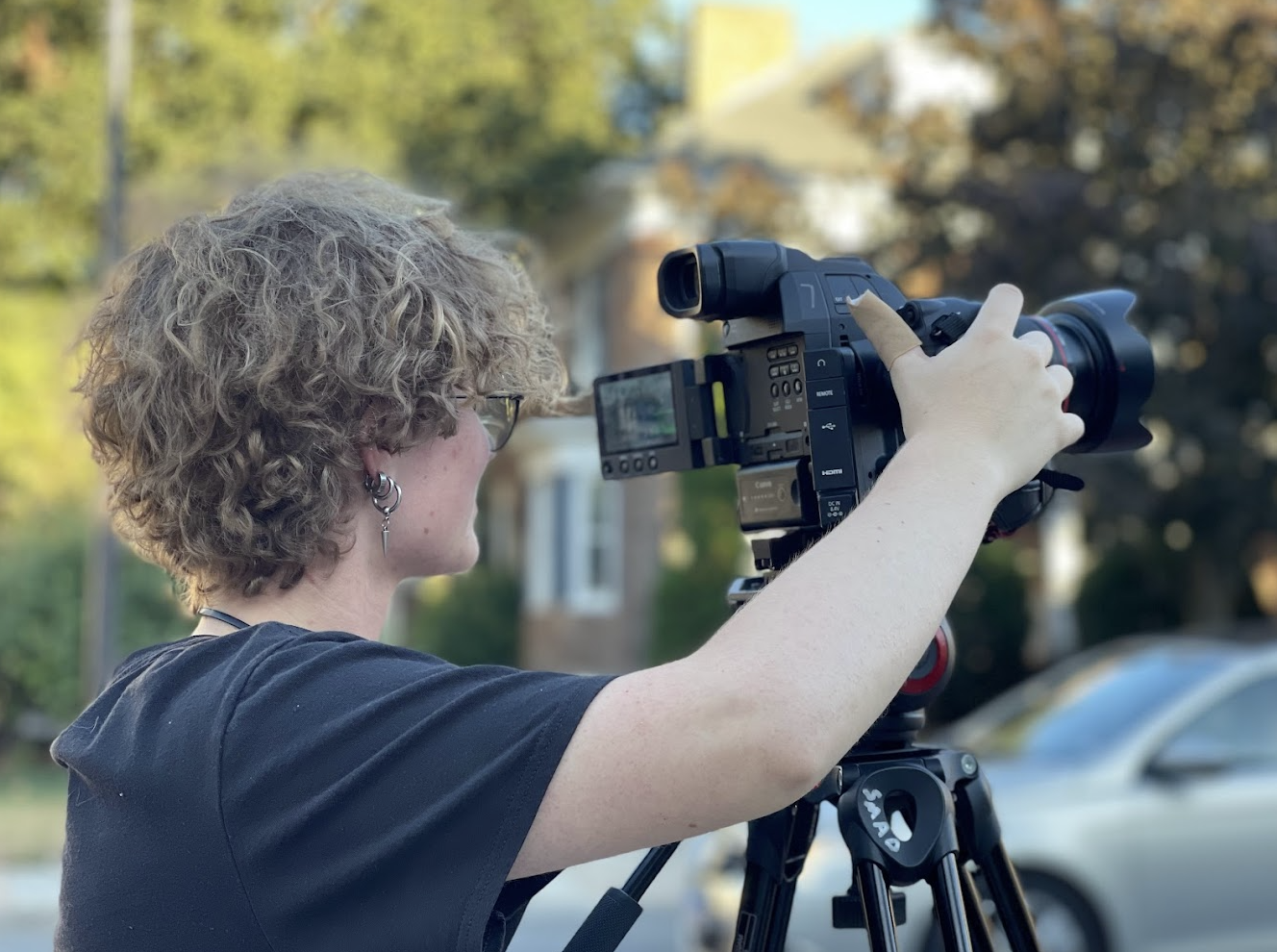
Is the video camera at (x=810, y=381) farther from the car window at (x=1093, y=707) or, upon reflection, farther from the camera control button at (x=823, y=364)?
the car window at (x=1093, y=707)

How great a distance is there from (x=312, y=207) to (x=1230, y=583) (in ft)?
42.5

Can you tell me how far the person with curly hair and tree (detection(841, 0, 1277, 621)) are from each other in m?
10.1

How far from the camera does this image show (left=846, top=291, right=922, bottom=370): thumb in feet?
4.77

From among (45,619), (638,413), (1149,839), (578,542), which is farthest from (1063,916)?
(578,542)

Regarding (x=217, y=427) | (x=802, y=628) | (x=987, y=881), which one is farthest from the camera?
(x=987, y=881)

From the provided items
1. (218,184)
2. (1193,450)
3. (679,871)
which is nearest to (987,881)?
(679,871)

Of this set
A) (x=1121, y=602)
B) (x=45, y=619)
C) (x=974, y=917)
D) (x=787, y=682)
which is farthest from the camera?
(x=45, y=619)

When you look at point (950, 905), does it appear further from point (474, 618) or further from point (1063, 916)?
point (474, 618)

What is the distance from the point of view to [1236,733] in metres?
6.20

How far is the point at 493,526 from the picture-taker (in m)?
24.6

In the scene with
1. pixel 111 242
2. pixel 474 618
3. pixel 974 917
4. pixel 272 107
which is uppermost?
pixel 272 107

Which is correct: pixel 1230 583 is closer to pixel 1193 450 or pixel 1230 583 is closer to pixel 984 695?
pixel 1193 450

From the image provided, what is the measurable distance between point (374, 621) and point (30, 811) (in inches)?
470

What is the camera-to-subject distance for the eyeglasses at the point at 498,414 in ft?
5.20
